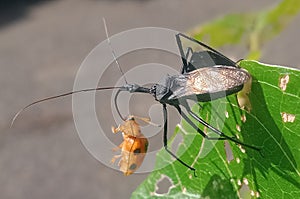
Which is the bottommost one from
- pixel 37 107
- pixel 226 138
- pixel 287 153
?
pixel 287 153

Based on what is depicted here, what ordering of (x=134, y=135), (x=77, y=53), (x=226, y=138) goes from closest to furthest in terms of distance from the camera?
(x=226, y=138), (x=134, y=135), (x=77, y=53)

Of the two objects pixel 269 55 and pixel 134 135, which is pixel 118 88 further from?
pixel 269 55

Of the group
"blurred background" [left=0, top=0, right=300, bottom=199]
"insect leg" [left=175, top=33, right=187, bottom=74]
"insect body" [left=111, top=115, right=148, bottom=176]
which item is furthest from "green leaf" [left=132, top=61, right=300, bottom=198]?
"blurred background" [left=0, top=0, right=300, bottom=199]

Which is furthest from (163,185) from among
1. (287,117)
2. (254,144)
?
(287,117)

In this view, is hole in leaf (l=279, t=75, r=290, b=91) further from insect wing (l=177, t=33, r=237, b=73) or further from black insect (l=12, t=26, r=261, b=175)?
insect wing (l=177, t=33, r=237, b=73)

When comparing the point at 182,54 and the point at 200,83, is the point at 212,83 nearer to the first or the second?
the point at 200,83

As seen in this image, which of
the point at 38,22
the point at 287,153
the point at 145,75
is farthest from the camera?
the point at 38,22

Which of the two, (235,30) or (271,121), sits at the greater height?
(235,30)

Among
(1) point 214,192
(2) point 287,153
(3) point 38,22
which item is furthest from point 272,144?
(3) point 38,22
